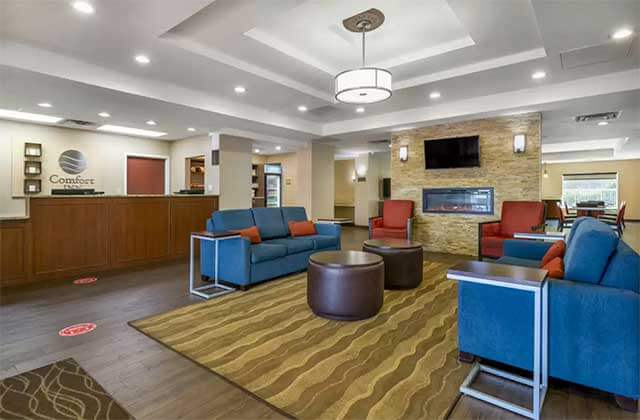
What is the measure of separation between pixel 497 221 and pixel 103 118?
7.39 metres

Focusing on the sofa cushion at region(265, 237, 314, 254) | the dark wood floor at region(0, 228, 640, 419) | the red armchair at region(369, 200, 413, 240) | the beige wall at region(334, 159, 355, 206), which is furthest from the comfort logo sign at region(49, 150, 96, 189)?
the beige wall at region(334, 159, 355, 206)

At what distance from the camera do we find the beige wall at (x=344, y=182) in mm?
12336

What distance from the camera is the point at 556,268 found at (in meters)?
2.22

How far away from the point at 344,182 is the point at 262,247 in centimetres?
859

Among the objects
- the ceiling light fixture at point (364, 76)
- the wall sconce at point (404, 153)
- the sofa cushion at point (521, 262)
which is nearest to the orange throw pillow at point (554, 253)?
the sofa cushion at point (521, 262)

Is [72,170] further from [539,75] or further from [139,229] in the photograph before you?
[539,75]

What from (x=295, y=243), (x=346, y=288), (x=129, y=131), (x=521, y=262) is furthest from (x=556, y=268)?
(x=129, y=131)

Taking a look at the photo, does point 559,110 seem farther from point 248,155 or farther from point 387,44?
point 248,155

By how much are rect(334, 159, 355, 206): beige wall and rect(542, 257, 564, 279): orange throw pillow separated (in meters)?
9.92

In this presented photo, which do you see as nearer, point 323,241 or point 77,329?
point 77,329

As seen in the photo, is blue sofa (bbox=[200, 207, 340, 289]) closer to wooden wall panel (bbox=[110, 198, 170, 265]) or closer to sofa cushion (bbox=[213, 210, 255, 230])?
sofa cushion (bbox=[213, 210, 255, 230])

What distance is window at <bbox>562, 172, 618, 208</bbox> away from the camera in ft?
44.2

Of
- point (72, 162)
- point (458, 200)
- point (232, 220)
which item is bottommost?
point (232, 220)

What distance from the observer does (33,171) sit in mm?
6742
